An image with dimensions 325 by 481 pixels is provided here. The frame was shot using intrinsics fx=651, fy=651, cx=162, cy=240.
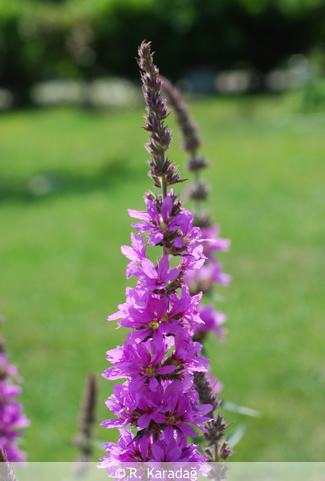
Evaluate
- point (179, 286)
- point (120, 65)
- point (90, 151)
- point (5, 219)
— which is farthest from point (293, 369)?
point (120, 65)

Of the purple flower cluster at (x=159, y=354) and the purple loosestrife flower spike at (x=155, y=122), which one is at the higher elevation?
the purple loosestrife flower spike at (x=155, y=122)

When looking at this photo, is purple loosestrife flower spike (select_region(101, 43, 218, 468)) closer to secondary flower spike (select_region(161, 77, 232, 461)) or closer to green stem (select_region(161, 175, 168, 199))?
green stem (select_region(161, 175, 168, 199))

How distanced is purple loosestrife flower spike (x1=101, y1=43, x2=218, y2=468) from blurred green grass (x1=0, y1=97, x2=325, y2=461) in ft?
4.64

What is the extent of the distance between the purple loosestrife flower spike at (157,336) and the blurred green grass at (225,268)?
141 centimetres

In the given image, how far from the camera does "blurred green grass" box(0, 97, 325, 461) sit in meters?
4.81

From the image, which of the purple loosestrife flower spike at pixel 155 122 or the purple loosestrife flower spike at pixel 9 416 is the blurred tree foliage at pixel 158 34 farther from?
the purple loosestrife flower spike at pixel 155 122

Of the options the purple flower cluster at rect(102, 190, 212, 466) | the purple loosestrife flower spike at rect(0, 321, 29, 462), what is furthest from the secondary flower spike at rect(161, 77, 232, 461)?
the purple flower cluster at rect(102, 190, 212, 466)

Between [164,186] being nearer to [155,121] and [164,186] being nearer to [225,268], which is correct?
[155,121]

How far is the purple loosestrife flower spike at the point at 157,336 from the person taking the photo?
1.01 m

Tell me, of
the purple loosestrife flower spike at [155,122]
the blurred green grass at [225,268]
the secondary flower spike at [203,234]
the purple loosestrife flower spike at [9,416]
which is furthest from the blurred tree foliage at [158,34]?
the purple loosestrife flower spike at [155,122]

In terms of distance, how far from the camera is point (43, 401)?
5.05 meters

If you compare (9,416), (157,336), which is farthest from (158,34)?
(157,336)

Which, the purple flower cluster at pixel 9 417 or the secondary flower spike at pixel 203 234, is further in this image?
the secondary flower spike at pixel 203 234

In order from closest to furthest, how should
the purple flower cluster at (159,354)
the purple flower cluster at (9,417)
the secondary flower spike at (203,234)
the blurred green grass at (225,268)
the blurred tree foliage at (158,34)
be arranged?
1. the purple flower cluster at (159,354)
2. the purple flower cluster at (9,417)
3. the secondary flower spike at (203,234)
4. the blurred green grass at (225,268)
5. the blurred tree foliage at (158,34)
